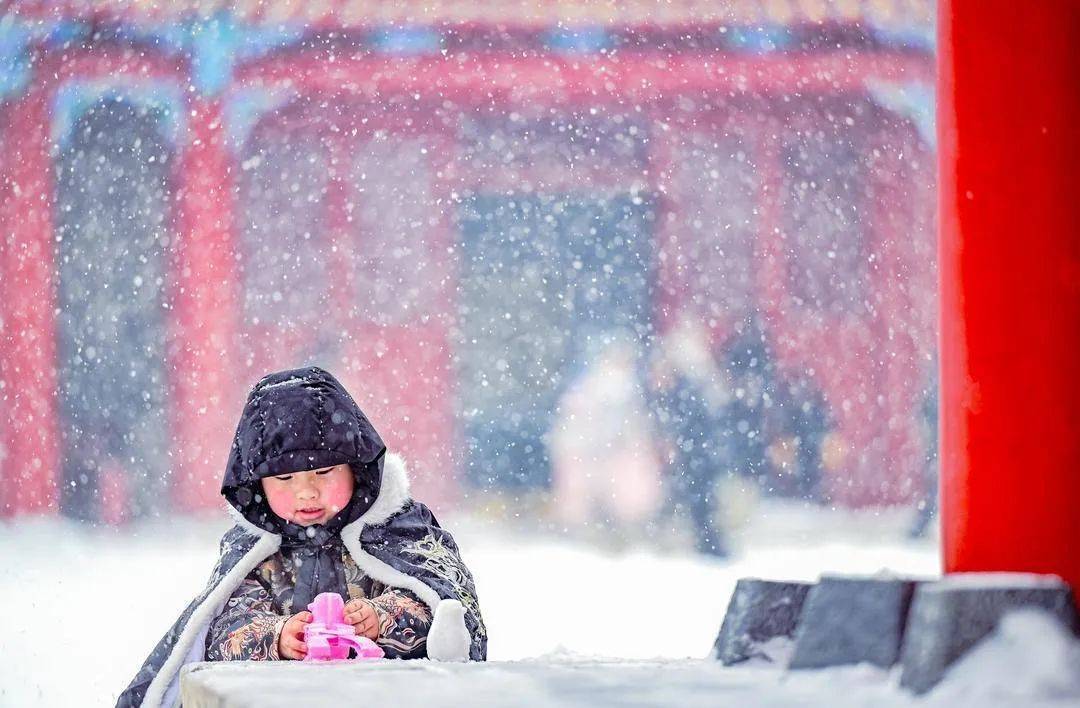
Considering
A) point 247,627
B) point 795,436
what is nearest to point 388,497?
point 247,627

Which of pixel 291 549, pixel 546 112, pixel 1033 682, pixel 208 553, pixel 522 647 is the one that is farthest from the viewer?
pixel 546 112

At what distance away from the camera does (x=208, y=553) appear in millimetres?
7492

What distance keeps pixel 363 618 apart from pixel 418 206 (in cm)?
551

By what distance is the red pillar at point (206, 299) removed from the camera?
743 cm

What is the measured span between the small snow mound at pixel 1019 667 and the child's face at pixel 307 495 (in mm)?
1633

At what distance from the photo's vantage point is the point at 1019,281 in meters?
1.09

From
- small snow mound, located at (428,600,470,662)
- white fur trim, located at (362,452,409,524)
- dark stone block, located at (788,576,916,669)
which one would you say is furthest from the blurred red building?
dark stone block, located at (788,576,916,669)

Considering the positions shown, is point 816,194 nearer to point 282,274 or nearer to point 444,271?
point 444,271

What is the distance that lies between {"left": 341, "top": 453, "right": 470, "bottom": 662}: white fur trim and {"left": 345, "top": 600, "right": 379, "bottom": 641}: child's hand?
8cm

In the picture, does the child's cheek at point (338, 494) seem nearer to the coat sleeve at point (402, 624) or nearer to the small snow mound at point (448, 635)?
the coat sleeve at point (402, 624)

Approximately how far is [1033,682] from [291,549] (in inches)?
68.1

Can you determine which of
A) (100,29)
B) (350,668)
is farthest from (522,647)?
(350,668)

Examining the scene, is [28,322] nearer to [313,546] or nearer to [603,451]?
[603,451]

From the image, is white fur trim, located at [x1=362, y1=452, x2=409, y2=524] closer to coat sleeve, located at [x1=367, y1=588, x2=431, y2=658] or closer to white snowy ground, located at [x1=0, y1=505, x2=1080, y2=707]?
coat sleeve, located at [x1=367, y1=588, x2=431, y2=658]
